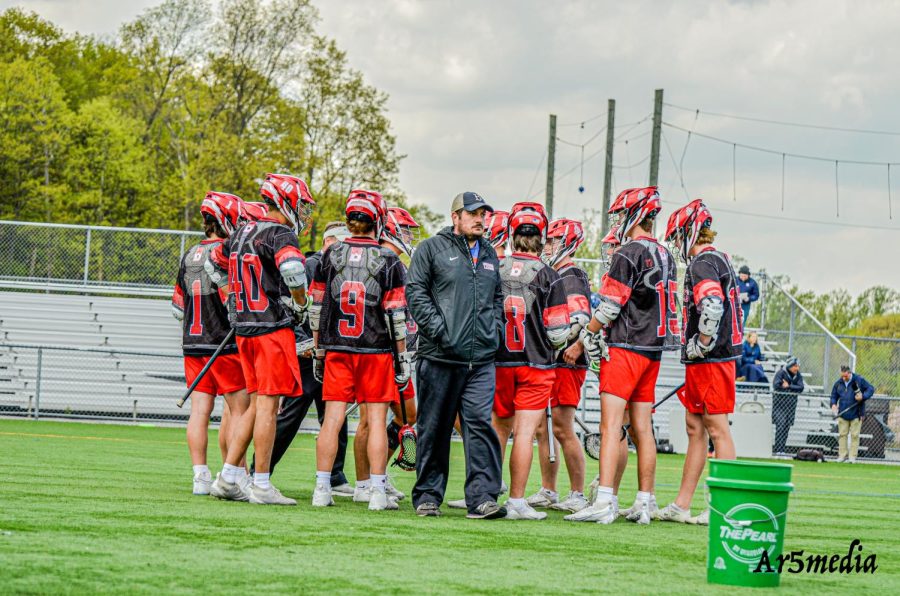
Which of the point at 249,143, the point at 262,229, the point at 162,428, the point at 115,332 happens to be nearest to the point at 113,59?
the point at 249,143

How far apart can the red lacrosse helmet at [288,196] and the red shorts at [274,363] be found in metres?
0.89

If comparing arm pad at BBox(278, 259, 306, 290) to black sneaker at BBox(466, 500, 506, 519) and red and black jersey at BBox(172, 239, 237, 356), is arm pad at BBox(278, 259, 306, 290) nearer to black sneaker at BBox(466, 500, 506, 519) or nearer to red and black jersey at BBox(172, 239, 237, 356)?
red and black jersey at BBox(172, 239, 237, 356)

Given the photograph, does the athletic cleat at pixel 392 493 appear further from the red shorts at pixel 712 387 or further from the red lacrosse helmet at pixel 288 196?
the red shorts at pixel 712 387

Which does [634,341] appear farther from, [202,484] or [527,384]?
[202,484]

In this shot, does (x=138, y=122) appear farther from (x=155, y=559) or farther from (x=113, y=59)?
(x=155, y=559)

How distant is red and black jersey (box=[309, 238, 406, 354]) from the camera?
8.62 meters

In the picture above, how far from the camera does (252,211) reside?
933 cm

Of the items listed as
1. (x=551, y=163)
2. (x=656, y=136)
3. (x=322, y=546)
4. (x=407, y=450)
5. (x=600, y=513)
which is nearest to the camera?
(x=322, y=546)

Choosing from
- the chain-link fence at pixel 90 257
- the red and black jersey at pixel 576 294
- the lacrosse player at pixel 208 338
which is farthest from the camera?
the chain-link fence at pixel 90 257

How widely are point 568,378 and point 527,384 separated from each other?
1.23 meters

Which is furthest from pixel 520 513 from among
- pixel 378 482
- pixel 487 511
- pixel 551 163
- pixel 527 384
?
pixel 551 163

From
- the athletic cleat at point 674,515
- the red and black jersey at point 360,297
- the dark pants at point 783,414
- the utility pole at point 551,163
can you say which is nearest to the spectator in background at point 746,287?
the dark pants at point 783,414

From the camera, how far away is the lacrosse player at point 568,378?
902 cm

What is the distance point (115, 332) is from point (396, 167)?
643 inches
